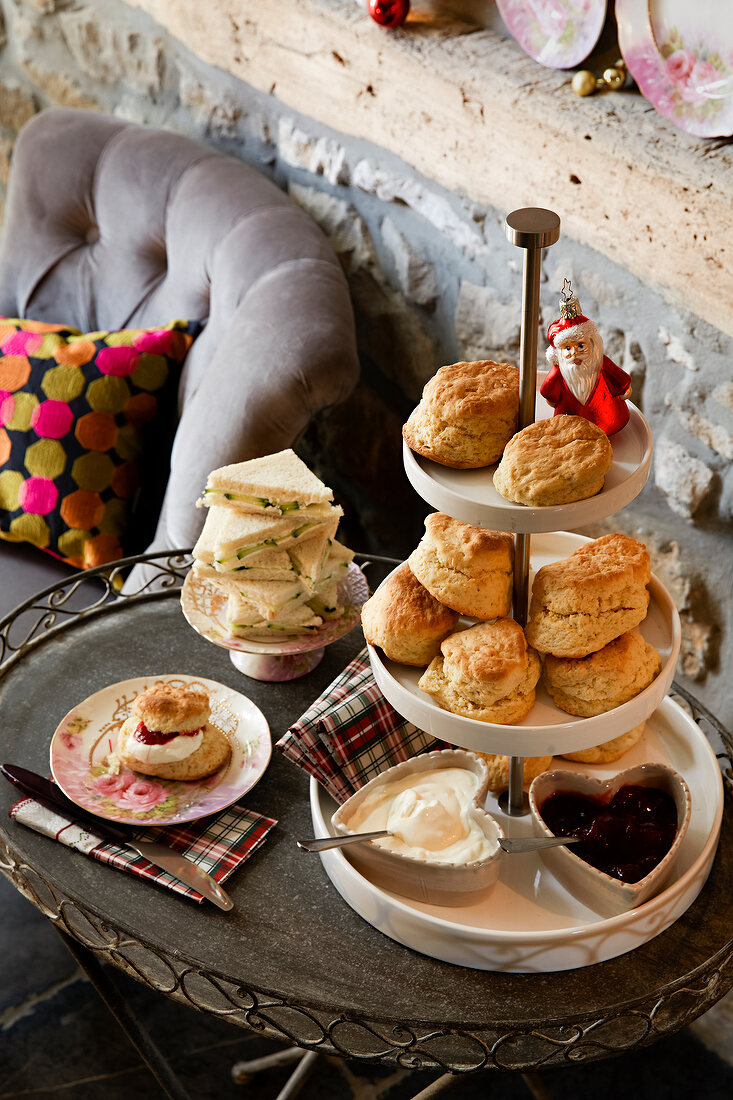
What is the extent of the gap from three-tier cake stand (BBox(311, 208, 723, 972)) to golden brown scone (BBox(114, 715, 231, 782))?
0.13 metres

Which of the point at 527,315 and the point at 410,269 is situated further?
the point at 410,269

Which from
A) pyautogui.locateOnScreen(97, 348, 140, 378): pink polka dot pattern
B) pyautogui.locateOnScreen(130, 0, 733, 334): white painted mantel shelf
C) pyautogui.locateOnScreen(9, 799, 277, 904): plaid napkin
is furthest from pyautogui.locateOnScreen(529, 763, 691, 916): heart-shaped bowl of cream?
pyautogui.locateOnScreen(97, 348, 140, 378): pink polka dot pattern

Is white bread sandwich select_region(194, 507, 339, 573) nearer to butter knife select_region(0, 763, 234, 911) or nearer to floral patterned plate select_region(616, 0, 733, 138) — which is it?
butter knife select_region(0, 763, 234, 911)

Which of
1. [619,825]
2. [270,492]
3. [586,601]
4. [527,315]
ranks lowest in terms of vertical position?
[619,825]

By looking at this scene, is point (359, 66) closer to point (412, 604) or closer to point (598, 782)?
point (412, 604)

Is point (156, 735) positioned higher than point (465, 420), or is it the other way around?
Answer: point (465, 420)

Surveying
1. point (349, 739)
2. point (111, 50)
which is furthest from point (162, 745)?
point (111, 50)

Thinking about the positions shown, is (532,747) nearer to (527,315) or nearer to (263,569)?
(527,315)

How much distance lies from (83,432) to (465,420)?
3.64 ft

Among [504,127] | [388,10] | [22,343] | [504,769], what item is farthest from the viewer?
[22,343]

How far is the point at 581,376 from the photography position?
0.78 m

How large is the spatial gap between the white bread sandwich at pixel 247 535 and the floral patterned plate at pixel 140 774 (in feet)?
0.49

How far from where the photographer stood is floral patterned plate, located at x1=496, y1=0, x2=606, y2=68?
Answer: 1.23 meters

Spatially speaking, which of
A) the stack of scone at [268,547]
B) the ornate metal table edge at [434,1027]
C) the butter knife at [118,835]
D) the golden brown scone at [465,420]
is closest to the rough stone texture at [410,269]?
the stack of scone at [268,547]
